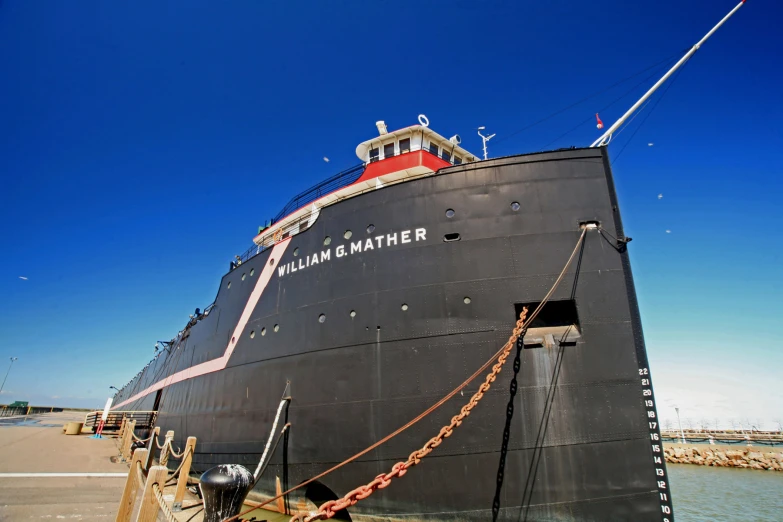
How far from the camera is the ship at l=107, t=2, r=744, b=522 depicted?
223 inches

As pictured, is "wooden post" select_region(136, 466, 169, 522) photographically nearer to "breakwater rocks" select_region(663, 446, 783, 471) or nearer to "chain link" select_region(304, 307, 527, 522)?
"chain link" select_region(304, 307, 527, 522)

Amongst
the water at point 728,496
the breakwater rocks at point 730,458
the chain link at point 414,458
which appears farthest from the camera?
the breakwater rocks at point 730,458

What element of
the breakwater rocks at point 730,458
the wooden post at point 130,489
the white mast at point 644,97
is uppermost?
the white mast at point 644,97

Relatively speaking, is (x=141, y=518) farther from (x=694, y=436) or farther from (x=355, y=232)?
(x=694, y=436)

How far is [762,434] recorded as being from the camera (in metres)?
42.9

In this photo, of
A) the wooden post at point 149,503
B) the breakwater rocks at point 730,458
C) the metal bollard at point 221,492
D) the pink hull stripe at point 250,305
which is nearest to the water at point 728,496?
the breakwater rocks at point 730,458

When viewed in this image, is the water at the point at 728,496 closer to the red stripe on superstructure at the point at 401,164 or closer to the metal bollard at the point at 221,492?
the red stripe on superstructure at the point at 401,164

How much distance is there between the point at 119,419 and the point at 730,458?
132ft

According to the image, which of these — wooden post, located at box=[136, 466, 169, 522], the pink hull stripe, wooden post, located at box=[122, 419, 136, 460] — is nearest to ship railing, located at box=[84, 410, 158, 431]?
wooden post, located at box=[122, 419, 136, 460]

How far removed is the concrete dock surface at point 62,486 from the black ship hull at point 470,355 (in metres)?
2.50

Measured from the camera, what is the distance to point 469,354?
6328 millimetres

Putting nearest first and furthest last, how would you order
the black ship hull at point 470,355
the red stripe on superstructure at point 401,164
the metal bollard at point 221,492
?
the metal bollard at point 221,492 < the black ship hull at point 470,355 < the red stripe on superstructure at point 401,164

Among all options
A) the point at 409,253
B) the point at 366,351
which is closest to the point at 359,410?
the point at 366,351

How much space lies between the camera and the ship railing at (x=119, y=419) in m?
19.5
